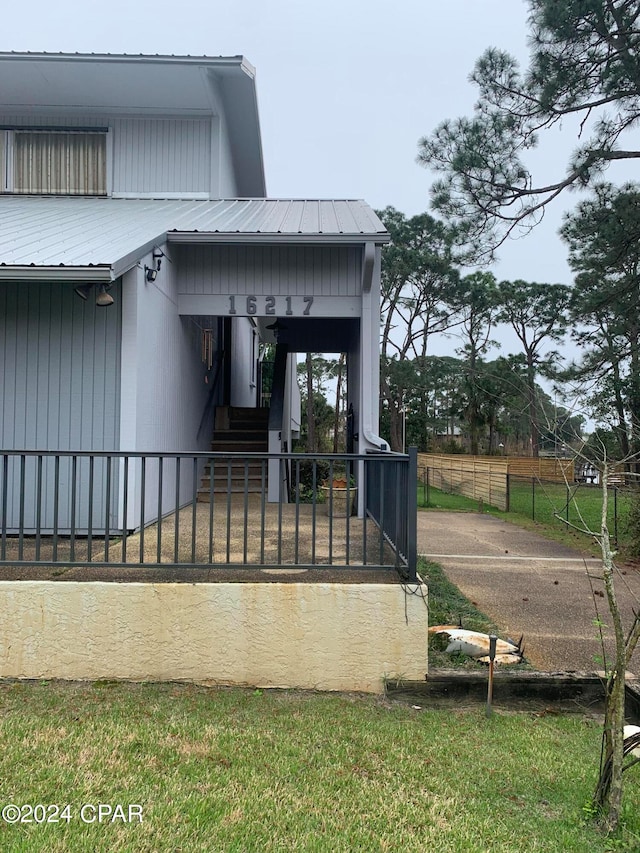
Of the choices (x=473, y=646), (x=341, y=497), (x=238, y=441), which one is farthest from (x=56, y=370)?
(x=341, y=497)

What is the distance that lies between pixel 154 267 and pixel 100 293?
1112 millimetres

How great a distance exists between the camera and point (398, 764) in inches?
122

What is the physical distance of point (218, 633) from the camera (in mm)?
4098

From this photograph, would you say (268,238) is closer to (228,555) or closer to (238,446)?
(228,555)

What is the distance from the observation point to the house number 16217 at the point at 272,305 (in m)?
7.92

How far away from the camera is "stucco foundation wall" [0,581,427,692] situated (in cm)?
407

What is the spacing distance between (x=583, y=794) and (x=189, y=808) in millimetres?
1764

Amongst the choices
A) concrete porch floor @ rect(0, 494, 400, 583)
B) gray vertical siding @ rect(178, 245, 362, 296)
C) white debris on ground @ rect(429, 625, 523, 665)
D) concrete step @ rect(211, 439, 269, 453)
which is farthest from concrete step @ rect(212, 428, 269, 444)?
white debris on ground @ rect(429, 625, 523, 665)

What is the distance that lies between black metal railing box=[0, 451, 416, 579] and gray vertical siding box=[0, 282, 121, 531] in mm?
205

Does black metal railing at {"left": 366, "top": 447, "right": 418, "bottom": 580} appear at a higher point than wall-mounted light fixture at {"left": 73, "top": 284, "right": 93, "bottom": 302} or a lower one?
lower

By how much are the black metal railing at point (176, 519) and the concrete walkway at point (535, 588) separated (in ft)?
4.90

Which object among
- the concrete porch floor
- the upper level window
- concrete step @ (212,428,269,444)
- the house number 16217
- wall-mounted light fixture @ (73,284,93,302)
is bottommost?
the concrete porch floor

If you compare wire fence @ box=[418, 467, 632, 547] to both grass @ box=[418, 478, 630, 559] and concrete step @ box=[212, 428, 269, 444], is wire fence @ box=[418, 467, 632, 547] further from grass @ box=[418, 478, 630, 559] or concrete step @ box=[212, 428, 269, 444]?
concrete step @ box=[212, 428, 269, 444]

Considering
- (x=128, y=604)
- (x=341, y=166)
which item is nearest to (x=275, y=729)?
(x=128, y=604)
